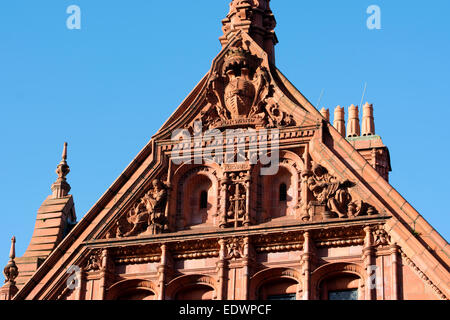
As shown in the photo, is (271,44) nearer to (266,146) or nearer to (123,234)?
(266,146)

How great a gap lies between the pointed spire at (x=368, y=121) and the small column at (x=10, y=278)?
15866 mm

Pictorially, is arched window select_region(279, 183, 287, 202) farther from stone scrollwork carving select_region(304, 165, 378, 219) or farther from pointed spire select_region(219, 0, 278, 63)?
pointed spire select_region(219, 0, 278, 63)

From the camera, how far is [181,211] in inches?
1721

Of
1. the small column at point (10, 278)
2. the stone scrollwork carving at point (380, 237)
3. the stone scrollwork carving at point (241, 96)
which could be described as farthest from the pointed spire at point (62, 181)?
the stone scrollwork carving at point (380, 237)

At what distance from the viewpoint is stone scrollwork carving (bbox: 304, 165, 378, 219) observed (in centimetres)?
4197

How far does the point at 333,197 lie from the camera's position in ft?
139

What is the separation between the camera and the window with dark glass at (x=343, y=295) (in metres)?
41.4

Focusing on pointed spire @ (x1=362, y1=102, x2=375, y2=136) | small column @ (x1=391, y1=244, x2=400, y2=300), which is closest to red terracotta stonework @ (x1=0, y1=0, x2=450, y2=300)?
small column @ (x1=391, y1=244, x2=400, y2=300)

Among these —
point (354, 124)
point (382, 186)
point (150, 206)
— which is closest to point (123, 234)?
point (150, 206)

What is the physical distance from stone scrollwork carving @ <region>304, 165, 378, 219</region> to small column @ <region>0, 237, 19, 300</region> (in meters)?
8.01

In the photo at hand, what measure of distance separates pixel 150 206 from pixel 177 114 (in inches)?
112

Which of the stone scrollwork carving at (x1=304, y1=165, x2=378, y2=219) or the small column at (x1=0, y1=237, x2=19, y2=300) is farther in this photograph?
the small column at (x1=0, y1=237, x2=19, y2=300)

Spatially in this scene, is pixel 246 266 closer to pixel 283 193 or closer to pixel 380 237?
pixel 283 193

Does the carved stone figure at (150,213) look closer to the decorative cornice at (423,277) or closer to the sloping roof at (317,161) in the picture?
the sloping roof at (317,161)
